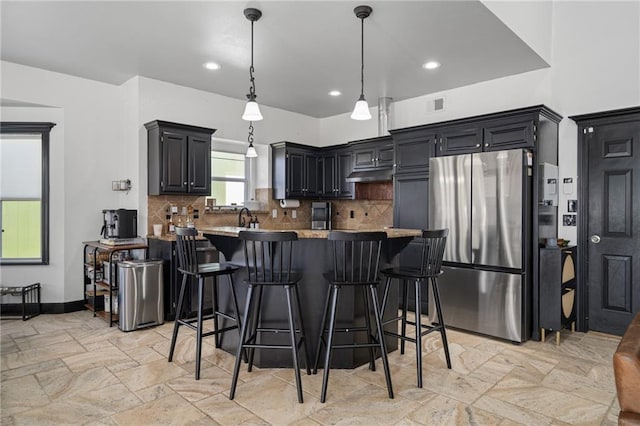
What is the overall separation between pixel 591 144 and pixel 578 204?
625 millimetres

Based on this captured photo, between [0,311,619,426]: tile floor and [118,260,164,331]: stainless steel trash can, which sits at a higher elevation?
[118,260,164,331]: stainless steel trash can

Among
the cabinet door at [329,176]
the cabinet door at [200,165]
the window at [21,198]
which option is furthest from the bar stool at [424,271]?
the window at [21,198]

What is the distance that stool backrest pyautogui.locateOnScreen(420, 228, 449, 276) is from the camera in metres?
3.04

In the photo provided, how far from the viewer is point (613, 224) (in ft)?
13.3

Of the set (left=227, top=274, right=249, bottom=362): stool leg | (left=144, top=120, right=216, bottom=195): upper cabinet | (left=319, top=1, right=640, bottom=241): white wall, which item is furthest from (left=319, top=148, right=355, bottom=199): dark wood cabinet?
(left=227, top=274, right=249, bottom=362): stool leg

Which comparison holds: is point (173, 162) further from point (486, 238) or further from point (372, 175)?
point (486, 238)

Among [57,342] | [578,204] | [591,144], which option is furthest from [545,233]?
[57,342]

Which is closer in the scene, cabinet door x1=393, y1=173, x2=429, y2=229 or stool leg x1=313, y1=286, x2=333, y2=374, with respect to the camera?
stool leg x1=313, y1=286, x2=333, y2=374

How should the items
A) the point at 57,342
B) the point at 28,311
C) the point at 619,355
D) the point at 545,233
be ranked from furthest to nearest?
the point at 28,311 → the point at 545,233 → the point at 57,342 → the point at 619,355

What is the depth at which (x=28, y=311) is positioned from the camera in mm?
4711

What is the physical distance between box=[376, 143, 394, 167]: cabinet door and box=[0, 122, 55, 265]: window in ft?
13.9

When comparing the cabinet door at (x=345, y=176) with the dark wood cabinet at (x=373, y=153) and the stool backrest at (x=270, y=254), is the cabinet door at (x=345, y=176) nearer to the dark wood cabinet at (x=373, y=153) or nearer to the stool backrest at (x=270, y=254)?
the dark wood cabinet at (x=373, y=153)

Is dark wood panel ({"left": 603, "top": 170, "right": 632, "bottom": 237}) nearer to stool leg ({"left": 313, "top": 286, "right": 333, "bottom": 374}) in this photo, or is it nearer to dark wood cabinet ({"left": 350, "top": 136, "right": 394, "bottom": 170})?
dark wood cabinet ({"left": 350, "top": 136, "right": 394, "bottom": 170})

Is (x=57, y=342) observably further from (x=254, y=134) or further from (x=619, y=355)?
(x=619, y=355)
